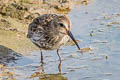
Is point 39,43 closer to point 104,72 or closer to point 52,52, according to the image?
point 52,52

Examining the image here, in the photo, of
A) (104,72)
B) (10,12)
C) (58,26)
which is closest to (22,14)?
(10,12)

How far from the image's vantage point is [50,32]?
8906 millimetres

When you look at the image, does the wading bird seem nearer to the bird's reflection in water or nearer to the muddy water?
the muddy water

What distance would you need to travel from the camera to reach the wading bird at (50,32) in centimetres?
857

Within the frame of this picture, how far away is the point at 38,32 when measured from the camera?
356 inches

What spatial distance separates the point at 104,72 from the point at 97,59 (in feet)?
2.51

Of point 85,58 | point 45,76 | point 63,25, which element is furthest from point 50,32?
point 45,76

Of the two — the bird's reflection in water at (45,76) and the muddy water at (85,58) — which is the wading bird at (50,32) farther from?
the bird's reflection in water at (45,76)

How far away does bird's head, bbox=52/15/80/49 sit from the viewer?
841 centimetres

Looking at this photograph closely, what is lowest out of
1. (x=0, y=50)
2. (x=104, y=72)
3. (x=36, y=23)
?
(x=104, y=72)

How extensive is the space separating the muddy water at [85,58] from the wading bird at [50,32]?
0.43 meters

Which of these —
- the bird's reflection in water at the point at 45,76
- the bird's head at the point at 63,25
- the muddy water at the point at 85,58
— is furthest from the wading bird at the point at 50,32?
the bird's reflection in water at the point at 45,76

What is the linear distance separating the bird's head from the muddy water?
2.20 ft

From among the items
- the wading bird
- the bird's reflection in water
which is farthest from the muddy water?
the wading bird
